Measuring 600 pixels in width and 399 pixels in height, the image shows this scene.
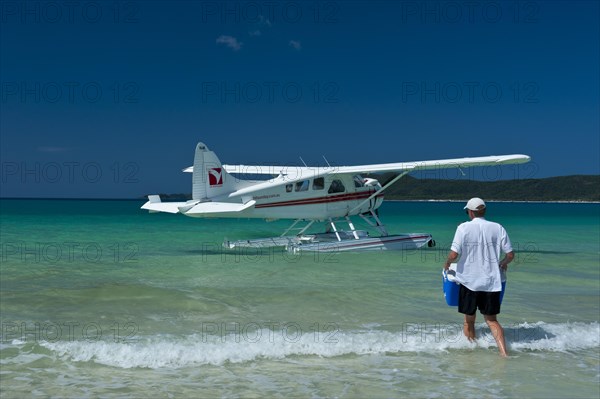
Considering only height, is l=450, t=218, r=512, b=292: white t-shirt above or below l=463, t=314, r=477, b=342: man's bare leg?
above

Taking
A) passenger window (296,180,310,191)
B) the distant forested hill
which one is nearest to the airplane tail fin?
passenger window (296,180,310,191)

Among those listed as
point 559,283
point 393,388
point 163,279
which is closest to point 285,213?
point 163,279

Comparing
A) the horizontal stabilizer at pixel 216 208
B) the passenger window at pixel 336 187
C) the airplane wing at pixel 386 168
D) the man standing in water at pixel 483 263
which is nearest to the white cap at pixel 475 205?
the man standing in water at pixel 483 263

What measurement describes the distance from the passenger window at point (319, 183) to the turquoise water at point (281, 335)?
443 cm

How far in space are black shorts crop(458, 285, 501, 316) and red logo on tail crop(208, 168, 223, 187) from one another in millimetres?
9006

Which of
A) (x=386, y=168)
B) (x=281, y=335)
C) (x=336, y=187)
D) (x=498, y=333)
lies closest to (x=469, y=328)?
(x=498, y=333)

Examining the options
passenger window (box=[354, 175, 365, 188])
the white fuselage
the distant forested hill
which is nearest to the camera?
the white fuselage

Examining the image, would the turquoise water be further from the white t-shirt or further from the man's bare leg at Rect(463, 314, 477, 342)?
the white t-shirt

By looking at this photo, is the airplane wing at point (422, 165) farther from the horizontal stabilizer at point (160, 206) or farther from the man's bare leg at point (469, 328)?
the man's bare leg at point (469, 328)

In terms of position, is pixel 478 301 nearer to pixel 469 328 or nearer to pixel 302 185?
pixel 469 328

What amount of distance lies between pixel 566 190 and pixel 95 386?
507ft

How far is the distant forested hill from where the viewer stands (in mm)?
140125

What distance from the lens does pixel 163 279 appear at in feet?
30.7

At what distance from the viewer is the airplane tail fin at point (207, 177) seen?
13070mm
